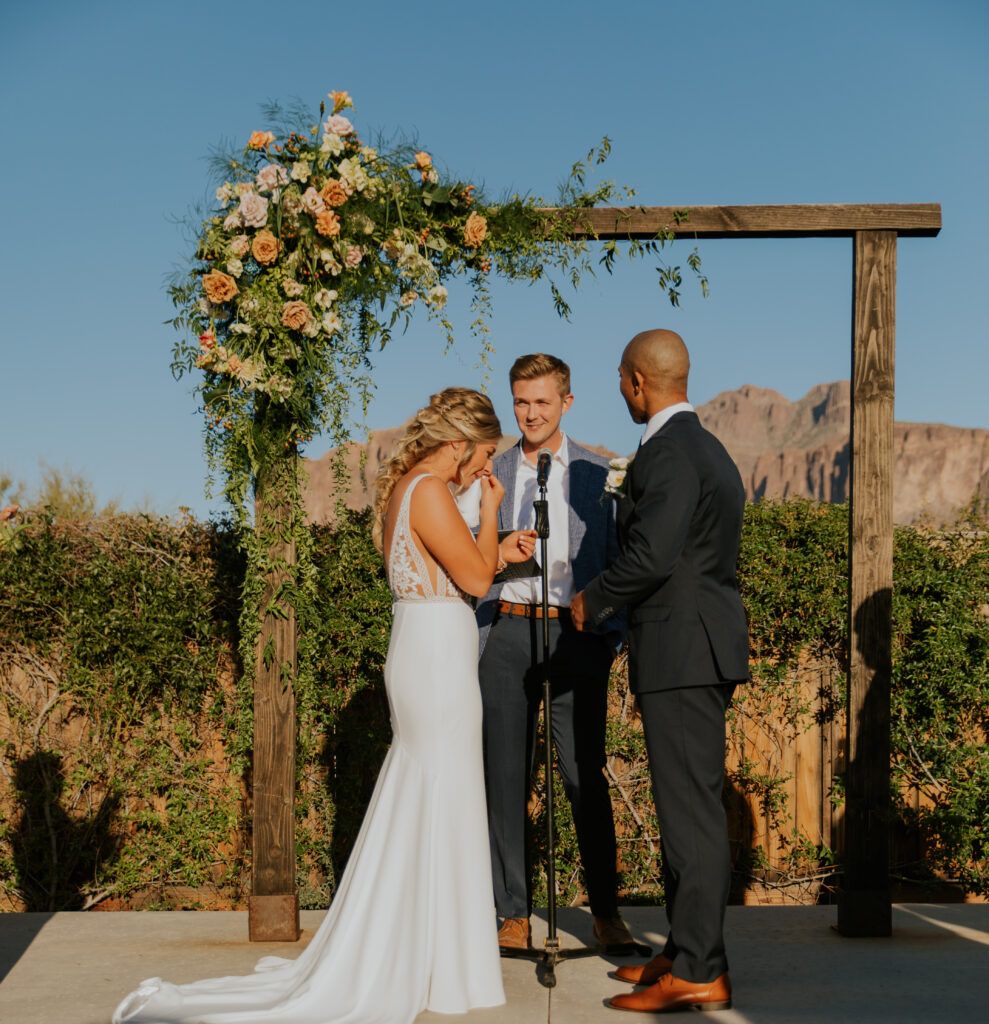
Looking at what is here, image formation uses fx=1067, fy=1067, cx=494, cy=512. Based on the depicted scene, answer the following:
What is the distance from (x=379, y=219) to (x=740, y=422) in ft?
344

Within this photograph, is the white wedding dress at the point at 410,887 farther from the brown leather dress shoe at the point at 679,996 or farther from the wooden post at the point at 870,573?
the wooden post at the point at 870,573

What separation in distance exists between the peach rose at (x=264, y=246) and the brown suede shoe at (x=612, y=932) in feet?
9.90

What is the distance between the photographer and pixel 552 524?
174 inches

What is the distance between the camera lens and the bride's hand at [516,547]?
13.2 feet

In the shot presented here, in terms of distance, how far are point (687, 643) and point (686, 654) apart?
0.04 meters

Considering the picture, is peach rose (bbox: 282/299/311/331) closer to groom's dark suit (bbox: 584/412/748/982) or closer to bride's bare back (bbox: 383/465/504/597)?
bride's bare back (bbox: 383/465/504/597)

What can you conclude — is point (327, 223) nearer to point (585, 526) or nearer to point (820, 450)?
point (585, 526)

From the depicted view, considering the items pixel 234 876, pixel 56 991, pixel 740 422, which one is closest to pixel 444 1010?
pixel 56 991

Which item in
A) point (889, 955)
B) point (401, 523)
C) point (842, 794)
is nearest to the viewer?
point (401, 523)

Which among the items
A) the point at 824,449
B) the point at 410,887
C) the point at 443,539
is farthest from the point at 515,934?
the point at 824,449

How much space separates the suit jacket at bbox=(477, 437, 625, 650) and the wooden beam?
104 cm

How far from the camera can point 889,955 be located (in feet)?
14.0

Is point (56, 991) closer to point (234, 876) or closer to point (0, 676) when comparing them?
point (234, 876)

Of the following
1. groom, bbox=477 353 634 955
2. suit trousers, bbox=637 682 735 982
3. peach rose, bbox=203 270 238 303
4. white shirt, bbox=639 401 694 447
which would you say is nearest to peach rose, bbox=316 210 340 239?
peach rose, bbox=203 270 238 303
